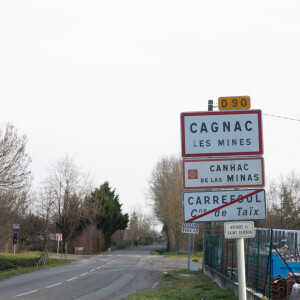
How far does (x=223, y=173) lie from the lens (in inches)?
214

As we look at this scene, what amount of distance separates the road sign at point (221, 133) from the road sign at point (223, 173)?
91 millimetres

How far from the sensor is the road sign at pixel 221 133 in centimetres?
543

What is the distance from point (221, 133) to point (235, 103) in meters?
0.42

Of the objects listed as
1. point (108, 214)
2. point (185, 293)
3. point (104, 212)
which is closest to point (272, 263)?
point (185, 293)

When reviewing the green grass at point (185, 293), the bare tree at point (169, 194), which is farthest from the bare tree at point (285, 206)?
the green grass at point (185, 293)

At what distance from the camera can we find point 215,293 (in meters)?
15.0

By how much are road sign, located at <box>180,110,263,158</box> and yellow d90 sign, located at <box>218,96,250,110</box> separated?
0.39ft

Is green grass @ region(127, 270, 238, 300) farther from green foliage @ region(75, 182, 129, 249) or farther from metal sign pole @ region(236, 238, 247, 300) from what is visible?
green foliage @ region(75, 182, 129, 249)

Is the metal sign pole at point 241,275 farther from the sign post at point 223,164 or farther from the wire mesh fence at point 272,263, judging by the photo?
the wire mesh fence at point 272,263

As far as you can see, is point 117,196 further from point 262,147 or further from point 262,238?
point 262,147

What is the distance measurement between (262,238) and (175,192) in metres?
43.4

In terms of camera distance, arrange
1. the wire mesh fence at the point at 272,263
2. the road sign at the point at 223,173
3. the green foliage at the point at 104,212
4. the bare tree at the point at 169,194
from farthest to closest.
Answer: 1. the green foliage at the point at 104,212
2. the bare tree at the point at 169,194
3. the wire mesh fence at the point at 272,263
4. the road sign at the point at 223,173

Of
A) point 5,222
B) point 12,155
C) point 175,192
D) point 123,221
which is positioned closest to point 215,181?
point 12,155

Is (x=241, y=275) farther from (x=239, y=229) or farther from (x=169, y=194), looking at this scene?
(x=169, y=194)
